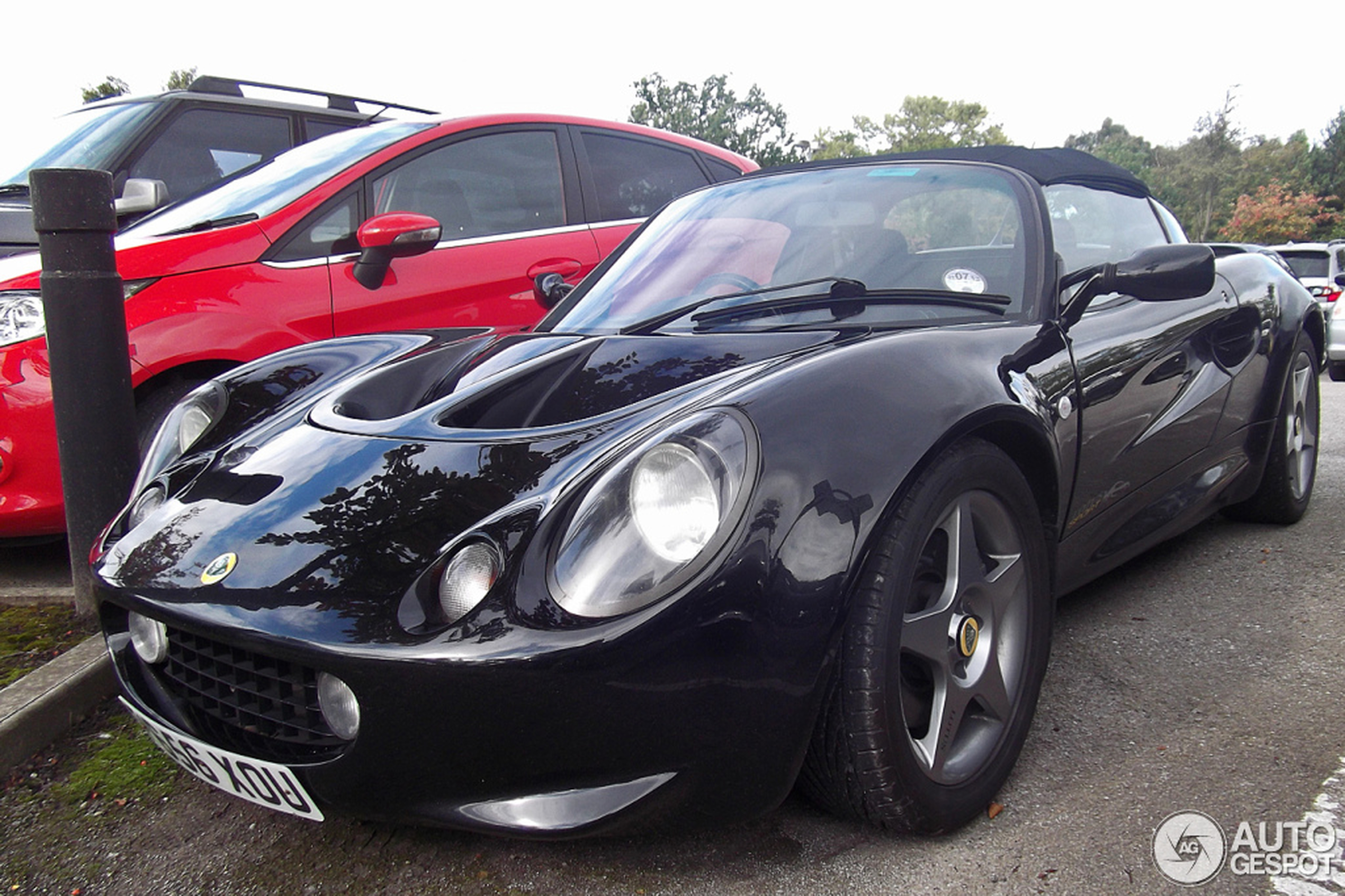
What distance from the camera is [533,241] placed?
4.23m

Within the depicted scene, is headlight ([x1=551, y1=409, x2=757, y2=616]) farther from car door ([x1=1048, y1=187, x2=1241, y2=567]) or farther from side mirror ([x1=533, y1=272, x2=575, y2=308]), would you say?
side mirror ([x1=533, y1=272, x2=575, y2=308])

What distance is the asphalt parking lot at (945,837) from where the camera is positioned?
1711mm

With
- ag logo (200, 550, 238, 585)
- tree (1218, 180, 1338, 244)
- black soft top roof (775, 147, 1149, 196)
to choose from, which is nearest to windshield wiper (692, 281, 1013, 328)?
black soft top roof (775, 147, 1149, 196)

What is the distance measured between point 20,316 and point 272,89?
279 centimetres

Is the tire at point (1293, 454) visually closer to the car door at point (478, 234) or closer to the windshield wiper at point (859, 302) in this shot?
the windshield wiper at point (859, 302)

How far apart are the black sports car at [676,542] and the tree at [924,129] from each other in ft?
217

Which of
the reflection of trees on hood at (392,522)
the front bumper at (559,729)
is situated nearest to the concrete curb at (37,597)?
the reflection of trees on hood at (392,522)

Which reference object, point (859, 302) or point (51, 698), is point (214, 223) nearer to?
point (51, 698)

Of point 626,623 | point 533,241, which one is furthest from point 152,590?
point 533,241

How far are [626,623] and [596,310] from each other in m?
1.43

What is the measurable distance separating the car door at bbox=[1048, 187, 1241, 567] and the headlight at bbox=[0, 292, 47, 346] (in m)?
2.96

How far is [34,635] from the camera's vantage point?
2.82 m

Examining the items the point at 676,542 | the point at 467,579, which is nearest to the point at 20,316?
the point at 467,579

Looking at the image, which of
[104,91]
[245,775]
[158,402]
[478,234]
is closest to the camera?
[245,775]
